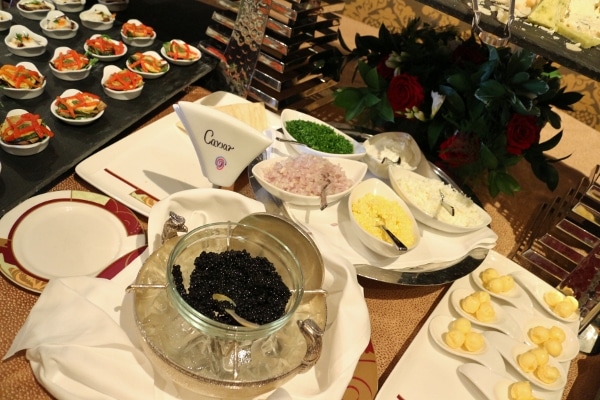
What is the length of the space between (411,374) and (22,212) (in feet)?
2.54

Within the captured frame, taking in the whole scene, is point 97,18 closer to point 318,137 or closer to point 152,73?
point 152,73

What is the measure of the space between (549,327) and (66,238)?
96 centimetres

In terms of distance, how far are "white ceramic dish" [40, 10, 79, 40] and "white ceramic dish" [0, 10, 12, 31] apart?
0.30ft

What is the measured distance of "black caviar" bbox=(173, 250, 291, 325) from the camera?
673 mm

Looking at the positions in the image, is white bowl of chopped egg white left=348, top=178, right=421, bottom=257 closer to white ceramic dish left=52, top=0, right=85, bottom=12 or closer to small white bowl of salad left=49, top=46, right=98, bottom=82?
small white bowl of salad left=49, top=46, right=98, bottom=82

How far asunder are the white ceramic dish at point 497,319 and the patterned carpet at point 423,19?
119 cm

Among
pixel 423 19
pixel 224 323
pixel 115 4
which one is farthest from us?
pixel 423 19

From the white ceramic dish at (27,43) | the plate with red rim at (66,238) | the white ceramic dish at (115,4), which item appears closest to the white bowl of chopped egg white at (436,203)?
the plate with red rim at (66,238)

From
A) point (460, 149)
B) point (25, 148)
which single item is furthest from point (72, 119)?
point (460, 149)

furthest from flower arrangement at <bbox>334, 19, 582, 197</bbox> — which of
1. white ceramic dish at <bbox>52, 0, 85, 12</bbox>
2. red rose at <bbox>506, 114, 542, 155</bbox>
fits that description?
white ceramic dish at <bbox>52, 0, 85, 12</bbox>

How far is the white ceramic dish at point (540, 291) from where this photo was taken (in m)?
1.05

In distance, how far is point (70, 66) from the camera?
1361 millimetres

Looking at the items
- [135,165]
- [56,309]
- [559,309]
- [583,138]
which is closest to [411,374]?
[559,309]

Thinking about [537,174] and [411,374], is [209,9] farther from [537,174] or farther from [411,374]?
[411,374]
